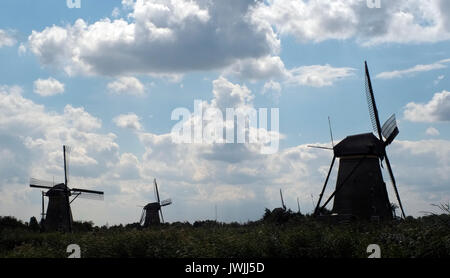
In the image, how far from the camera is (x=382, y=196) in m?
31.1

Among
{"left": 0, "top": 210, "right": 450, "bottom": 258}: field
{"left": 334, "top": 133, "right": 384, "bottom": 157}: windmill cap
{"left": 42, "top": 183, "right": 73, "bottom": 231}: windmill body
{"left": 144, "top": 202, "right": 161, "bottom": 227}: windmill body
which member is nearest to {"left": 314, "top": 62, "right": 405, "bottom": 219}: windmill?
{"left": 334, "top": 133, "right": 384, "bottom": 157}: windmill cap

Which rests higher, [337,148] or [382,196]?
[337,148]

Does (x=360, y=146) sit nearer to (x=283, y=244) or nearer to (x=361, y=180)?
(x=361, y=180)

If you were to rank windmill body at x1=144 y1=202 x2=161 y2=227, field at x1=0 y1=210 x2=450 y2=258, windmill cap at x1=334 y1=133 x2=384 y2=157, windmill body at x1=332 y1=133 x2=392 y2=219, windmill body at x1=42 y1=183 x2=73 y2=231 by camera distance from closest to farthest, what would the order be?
field at x1=0 y1=210 x2=450 y2=258 < windmill body at x1=332 y1=133 x2=392 y2=219 < windmill cap at x1=334 y1=133 x2=384 y2=157 < windmill body at x1=42 y1=183 x2=73 y2=231 < windmill body at x1=144 y1=202 x2=161 y2=227

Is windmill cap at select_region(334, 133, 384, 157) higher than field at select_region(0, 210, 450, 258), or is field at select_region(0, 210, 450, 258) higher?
windmill cap at select_region(334, 133, 384, 157)

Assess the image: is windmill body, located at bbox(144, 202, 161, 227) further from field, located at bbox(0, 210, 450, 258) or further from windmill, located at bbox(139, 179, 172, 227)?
field, located at bbox(0, 210, 450, 258)

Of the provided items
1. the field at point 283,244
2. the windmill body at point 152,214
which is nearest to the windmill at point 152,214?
the windmill body at point 152,214

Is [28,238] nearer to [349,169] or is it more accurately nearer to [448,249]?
[349,169]

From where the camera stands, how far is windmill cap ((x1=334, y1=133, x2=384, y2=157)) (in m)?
31.1

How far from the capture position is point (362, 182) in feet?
102

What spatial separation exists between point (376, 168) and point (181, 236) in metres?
14.4

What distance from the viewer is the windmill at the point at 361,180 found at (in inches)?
1215

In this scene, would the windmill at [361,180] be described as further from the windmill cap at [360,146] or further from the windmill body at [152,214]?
the windmill body at [152,214]
